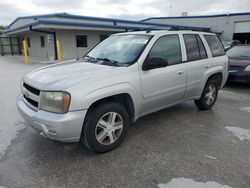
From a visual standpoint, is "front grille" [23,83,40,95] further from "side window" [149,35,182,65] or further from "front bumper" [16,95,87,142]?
"side window" [149,35,182,65]

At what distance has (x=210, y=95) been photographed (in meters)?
4.71

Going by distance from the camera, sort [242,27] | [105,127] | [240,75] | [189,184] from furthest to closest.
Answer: [242,27] < [240,75] < [105,127] < [189,184]

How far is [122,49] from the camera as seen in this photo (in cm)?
352

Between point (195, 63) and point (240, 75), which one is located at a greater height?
point (195, 63)

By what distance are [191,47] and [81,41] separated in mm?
15096

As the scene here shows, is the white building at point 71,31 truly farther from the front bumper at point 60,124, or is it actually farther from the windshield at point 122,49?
the front bumper at point 60,124

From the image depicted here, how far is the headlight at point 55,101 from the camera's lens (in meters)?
2.42

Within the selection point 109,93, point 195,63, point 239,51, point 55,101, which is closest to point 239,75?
point 239,51

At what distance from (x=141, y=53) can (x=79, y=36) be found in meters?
15.6

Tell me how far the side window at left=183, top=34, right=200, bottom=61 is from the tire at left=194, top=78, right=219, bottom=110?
80 centimetres

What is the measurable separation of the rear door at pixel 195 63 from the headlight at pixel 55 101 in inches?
98.4

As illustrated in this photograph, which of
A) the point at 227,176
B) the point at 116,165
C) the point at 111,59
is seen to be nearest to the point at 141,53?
the point at 111,59

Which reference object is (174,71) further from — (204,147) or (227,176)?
(227,176)

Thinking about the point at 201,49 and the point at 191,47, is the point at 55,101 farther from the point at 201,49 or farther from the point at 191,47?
the point at 201,49
